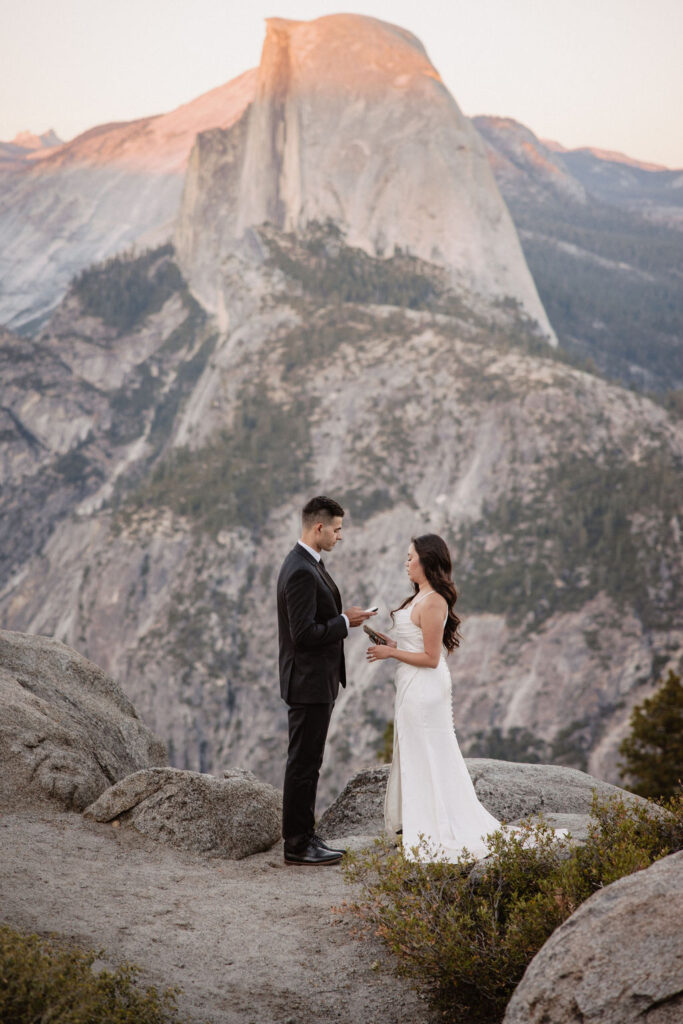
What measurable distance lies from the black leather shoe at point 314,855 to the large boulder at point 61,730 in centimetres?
254

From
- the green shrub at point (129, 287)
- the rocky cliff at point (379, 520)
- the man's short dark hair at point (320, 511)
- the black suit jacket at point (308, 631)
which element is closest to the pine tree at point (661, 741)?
the black suit jacket at point (308, 631)

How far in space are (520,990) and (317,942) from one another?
8.52ft

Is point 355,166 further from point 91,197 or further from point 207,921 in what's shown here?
point 207,921

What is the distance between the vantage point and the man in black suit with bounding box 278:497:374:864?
7.55m

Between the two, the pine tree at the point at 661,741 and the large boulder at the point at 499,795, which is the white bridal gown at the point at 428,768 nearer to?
the large boulder at the point at 499,795

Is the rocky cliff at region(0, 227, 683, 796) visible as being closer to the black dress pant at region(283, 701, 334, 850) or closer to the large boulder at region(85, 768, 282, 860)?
the large boulder at region(85, 768, 282, 860)

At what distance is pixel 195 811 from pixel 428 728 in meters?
3.07

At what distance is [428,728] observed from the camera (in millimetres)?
7223

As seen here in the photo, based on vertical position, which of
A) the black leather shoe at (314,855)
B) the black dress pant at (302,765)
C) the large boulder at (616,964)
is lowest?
the black leather shoe at (314,855)

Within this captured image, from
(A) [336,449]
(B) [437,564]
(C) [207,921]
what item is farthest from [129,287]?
(C) [207,921]

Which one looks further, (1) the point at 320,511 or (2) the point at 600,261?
(2) the point at 600,261

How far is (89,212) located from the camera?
138750mm

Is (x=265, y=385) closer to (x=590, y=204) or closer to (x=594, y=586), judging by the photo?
(x=594, y=586)

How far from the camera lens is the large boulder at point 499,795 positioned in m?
9.60
